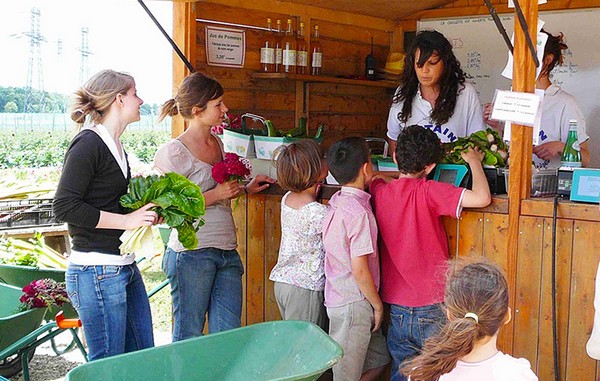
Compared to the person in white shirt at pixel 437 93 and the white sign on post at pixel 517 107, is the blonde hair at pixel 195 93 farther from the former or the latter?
the white sign on post at pixel 517 107

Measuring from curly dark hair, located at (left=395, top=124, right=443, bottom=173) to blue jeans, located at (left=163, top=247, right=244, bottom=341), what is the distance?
982mm

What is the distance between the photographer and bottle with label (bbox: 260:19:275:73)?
502 centimetres

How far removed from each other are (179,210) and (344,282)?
0.76m

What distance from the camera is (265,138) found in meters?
3.87

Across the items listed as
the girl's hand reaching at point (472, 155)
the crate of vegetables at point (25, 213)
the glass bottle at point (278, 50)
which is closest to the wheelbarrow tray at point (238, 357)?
the girl's hand reaching at point (472, 155)

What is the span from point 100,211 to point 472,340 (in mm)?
1497

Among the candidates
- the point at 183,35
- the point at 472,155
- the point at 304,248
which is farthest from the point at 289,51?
the point at 472,155

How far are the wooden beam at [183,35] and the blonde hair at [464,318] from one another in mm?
2748

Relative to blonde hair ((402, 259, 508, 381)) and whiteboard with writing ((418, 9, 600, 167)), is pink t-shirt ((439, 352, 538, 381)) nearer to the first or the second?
blonde hair ((402, 259, 508, 381))

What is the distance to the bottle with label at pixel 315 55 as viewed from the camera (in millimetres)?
5406

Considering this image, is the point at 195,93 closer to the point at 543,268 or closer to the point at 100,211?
the point at 100,211

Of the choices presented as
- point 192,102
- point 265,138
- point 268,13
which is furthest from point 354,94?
point 192,102

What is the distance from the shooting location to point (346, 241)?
3.19 m

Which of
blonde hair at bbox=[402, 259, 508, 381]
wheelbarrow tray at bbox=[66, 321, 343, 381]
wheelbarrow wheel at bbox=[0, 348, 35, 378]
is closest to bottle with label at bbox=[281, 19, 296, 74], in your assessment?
wheelbarrow wheel at bbox=[0, 348, 35, 378]
